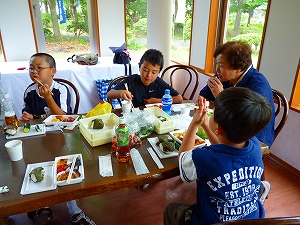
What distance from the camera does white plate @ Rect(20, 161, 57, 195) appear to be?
0.85 m

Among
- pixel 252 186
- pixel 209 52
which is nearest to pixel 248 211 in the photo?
pixel 252 186

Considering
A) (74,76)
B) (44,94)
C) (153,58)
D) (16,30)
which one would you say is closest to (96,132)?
(44,94)

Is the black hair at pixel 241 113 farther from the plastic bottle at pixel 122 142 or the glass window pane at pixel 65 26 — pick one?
the glass window pane at pixel 65 26

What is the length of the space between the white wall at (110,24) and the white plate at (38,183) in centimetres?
311

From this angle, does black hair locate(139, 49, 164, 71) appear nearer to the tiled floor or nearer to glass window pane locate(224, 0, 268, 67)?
the tiled floor

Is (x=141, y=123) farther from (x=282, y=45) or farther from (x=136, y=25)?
(x=136, y=25)

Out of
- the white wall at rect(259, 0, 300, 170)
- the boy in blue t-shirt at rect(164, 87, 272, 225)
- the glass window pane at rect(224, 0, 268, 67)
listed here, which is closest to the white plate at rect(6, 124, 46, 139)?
the boy in blue t-shirt at rect(164, 87, 272, 225)

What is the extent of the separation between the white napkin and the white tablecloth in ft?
7.24

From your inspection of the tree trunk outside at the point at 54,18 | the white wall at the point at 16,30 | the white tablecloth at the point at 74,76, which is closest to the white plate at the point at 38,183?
the white tablecloth at the point at 74,76

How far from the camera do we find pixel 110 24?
146 inches

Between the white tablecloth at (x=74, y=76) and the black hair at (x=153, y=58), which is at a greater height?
the black hair at (x=153, y=58)

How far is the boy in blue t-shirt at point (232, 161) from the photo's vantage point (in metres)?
0.78

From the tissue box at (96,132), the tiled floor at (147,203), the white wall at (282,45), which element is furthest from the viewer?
the white wall at (282,45)

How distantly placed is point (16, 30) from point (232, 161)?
3.62 metres
